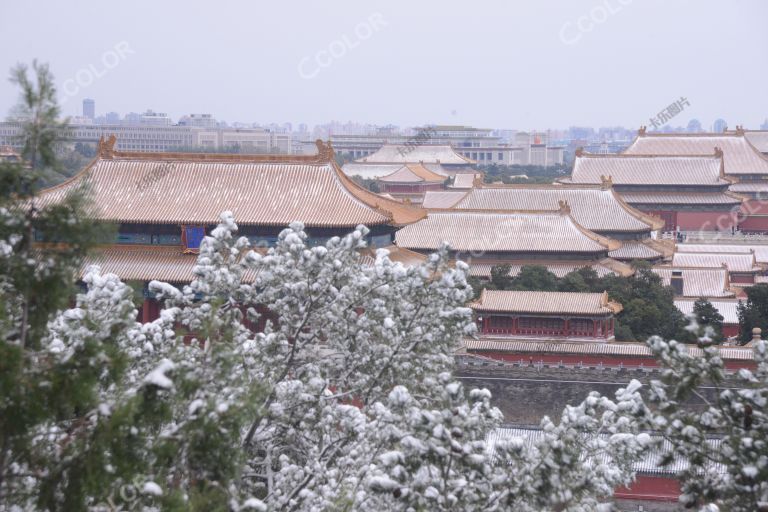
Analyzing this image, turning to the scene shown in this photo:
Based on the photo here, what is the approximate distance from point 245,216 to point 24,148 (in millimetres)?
14932

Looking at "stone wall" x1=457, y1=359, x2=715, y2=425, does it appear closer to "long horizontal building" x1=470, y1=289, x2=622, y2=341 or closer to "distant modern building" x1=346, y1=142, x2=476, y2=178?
"long horizontal building" x1=470, y1=289, x2=622, y2=341

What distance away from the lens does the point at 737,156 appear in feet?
187

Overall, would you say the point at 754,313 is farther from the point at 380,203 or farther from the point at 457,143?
the point at 457,143

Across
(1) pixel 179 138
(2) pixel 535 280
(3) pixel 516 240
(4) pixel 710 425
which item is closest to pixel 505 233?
(3) pixel 516 240

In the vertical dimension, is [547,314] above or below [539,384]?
above

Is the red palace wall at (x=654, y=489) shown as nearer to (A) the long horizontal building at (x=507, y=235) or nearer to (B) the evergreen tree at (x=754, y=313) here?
(B) the evergreen tree at (x=754, y=313)

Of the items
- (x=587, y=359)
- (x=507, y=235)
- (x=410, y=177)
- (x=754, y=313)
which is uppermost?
(x=410, y=177)

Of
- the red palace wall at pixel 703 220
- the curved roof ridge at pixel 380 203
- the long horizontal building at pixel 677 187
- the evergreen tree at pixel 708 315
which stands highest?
the long horizontal building at pixel 677 187

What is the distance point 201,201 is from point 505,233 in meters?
14.0

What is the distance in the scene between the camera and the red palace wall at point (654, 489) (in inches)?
741

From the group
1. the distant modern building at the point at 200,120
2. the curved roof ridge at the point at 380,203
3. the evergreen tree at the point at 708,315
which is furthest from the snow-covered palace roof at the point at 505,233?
the distant modern building at the point at 200,120

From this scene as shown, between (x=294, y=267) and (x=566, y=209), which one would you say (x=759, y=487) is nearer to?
(x=294, y=267)

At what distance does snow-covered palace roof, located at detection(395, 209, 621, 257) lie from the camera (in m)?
33.4

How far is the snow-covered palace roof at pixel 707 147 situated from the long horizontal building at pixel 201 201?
33.5m
